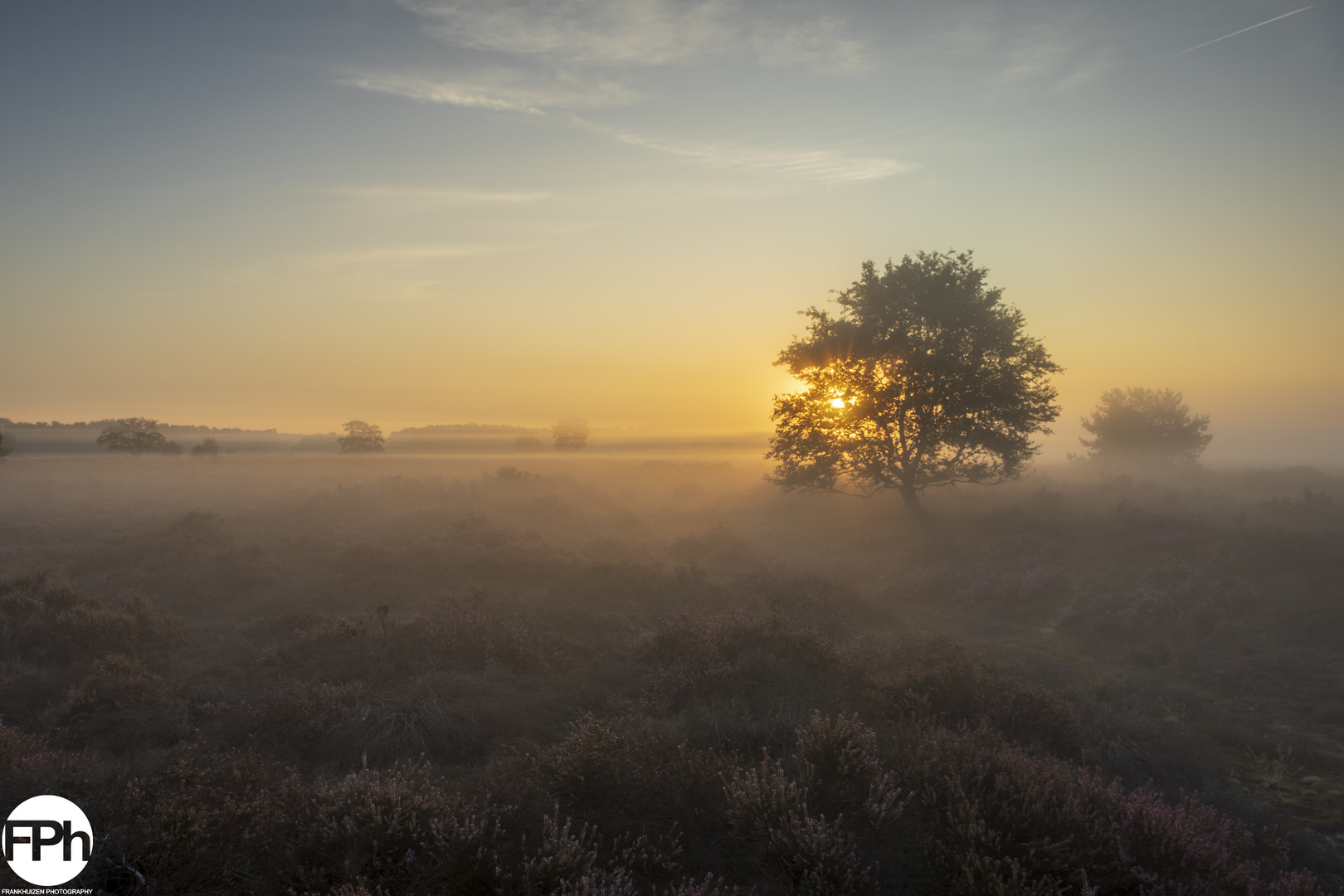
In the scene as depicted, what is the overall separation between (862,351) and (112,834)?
23369 mm

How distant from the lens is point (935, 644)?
10773mm

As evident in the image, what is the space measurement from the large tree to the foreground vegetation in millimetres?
3321

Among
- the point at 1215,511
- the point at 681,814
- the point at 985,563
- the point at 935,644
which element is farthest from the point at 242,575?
the point at 1215,511

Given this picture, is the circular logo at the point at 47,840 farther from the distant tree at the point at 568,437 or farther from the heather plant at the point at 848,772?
the distant tree at the point at 568,437

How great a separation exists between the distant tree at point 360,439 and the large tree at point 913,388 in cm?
5686

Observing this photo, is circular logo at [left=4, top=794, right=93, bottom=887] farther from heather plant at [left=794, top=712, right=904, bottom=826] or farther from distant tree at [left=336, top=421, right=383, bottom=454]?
distant tree at [left=336, top=421, right=383, bottom=454]

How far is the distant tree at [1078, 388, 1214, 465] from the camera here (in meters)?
45.7

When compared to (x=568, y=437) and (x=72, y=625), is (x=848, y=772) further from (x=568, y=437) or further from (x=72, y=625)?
(x=568, y=437)

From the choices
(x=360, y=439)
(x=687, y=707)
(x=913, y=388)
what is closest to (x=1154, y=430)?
(x=913, y=388)

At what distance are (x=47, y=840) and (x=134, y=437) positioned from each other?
202 feet

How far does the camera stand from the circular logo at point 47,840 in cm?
426

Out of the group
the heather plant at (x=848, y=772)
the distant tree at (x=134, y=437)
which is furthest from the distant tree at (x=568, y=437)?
the heather plant at (x=848, y=772)

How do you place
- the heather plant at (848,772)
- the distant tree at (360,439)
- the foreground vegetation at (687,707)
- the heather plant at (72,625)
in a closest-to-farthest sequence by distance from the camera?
the foreground vegetation at (687,707) → the heather plant at (848,772) → the heather plant at (72,625) → the distant tree at (360,439)

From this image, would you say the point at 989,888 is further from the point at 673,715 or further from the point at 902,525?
the point at 902,525
